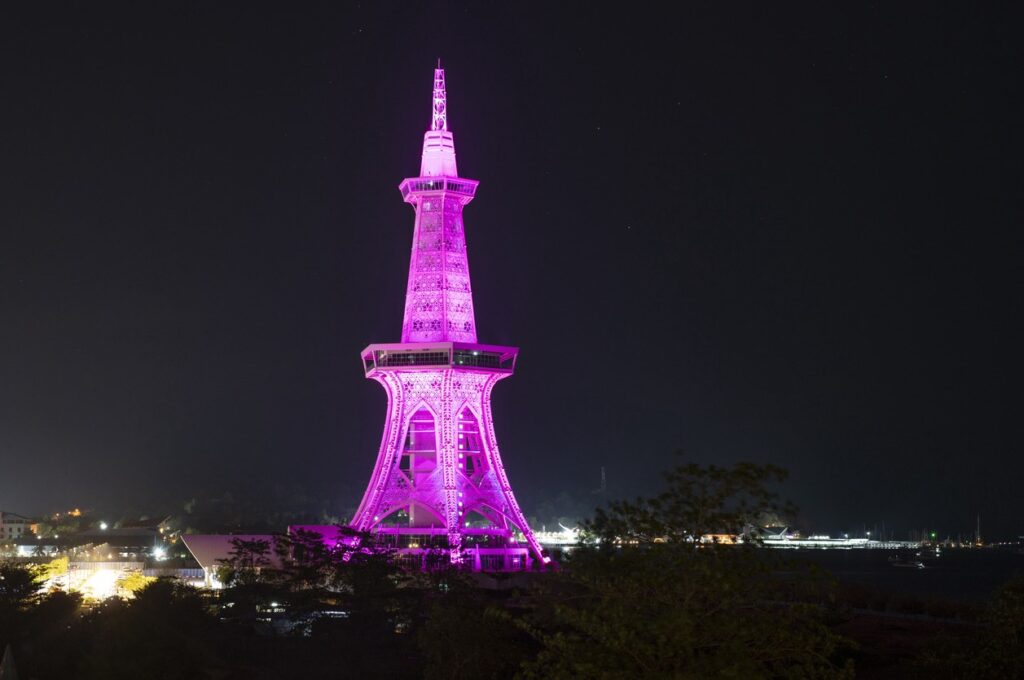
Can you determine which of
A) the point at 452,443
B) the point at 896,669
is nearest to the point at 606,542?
the point at 896,669

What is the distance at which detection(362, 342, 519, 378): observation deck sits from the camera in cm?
10369

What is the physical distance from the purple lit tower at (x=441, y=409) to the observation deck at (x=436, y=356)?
0.24 feet

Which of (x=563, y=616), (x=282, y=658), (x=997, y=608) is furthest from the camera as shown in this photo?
(x=282, y=658)

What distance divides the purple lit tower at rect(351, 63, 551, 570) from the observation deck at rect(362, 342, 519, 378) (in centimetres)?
7

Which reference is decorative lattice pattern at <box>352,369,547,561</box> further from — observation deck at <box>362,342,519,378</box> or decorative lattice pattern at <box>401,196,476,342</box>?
decorative lattice pattern at <box>401,196,476,342</box>

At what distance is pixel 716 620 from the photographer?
30.6 m

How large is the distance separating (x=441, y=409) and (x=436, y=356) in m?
3.99

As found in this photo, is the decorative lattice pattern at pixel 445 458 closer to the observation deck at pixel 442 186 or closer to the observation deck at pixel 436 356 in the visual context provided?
the observation deck at pixel 436 356

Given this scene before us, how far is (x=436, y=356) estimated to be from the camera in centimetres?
10400

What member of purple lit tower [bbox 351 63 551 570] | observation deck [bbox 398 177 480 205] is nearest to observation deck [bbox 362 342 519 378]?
purple lit tower [bbox 351 63 551 570]

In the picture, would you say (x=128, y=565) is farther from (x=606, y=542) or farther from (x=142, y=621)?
(x=606, y=542)

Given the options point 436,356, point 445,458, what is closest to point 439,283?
point 436,356

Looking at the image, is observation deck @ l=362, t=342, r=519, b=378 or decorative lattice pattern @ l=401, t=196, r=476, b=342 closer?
observation deck @ l=362, t=342, r=519, b=378

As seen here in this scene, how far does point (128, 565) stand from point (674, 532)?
80.8 metres
